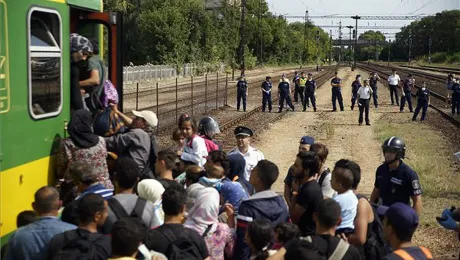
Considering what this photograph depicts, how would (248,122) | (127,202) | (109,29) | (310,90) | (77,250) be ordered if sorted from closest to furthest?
1. (77,250)
2. (127,202)
3. (109,29)
4. (248,122)
5. (310,90)

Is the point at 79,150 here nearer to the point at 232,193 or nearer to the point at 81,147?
the point at 81,147

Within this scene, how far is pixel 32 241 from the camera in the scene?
455 centimetres

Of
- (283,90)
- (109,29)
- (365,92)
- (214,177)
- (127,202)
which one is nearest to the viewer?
(127,202)

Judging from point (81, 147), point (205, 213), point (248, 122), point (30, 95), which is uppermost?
point (30, 95)

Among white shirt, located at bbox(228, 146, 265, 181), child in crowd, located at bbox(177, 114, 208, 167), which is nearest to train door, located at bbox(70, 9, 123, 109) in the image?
child in crowd, located at bbox(177, 114, 208, 167)

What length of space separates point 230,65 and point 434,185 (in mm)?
68867

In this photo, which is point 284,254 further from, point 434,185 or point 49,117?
point 434,185

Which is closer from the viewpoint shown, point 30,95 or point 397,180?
point 30,95

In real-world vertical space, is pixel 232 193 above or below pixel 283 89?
above

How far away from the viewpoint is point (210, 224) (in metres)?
5.55

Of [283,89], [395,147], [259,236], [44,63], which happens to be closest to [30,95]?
[44,63]

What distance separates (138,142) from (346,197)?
7.57ft

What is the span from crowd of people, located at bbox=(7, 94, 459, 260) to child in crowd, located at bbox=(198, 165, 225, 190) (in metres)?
0.01

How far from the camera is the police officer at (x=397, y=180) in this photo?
684 centimetres
